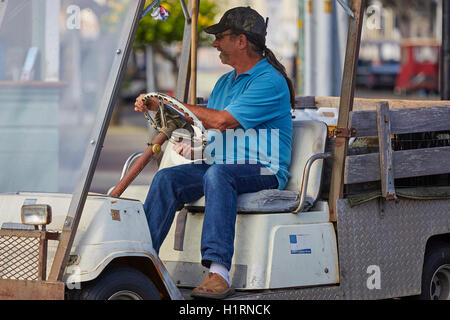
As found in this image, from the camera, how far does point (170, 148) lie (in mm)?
5359

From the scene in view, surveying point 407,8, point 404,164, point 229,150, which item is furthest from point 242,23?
point 407,8

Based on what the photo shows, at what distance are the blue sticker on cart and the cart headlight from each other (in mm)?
1311

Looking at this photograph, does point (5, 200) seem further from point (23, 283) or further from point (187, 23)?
point (187, 23)

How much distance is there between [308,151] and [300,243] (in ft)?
1.94

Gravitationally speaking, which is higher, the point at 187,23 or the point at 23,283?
the point at 187,23

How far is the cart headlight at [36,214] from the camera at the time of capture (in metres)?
3.80

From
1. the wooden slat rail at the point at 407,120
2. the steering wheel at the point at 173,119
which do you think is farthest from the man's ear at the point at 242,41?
the wooden slat rail at the point at 407,120

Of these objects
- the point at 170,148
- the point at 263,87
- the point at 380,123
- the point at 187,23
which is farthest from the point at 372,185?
the point at 187,23

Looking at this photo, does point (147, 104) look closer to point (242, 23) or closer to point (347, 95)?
point (242, 23)

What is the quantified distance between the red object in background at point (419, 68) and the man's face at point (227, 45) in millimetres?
28867

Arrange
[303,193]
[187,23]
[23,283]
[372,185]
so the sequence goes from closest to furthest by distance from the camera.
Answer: [23,283], [303,193], [372,185], [187,23]

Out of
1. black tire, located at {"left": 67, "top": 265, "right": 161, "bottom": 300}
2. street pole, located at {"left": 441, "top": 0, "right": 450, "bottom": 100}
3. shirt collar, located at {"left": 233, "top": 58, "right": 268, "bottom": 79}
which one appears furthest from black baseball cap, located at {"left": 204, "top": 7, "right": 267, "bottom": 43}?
street pole, located at {"left": 441, "top": 0, "right": 450, "bottom": 100}

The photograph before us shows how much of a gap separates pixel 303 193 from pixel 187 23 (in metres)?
1.71

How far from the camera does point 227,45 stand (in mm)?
4871
